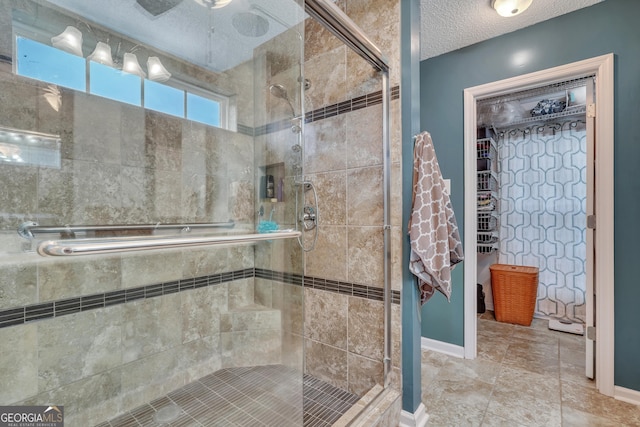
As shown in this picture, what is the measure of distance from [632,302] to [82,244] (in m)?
2.73

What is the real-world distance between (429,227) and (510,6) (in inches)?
60.1

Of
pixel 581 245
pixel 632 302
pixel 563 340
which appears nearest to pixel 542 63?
pixel 632 302

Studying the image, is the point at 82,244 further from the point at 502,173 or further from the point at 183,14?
the point at 502,173

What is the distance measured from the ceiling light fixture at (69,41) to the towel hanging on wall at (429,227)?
1.81 m

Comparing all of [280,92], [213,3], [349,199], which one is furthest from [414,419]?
[213,3]

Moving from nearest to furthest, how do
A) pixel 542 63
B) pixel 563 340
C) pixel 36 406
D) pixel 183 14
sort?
1. pixel 36 406
2. pixel 183 14
3. pixel 542 63
4. pixel 563 340

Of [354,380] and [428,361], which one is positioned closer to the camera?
[354,380]

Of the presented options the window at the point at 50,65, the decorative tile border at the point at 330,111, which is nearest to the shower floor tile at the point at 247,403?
the decorative tile border at the point at 330,111

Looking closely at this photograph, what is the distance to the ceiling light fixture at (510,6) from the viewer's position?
1.74 metres

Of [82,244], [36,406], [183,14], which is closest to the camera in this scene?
[82,244]

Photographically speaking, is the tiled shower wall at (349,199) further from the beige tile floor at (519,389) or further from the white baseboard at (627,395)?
the white baseboard at (627,395)

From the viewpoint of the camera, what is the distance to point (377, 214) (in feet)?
5.27

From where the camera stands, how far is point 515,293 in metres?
2.93

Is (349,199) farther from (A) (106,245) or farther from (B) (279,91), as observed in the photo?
(A) (106,245)
